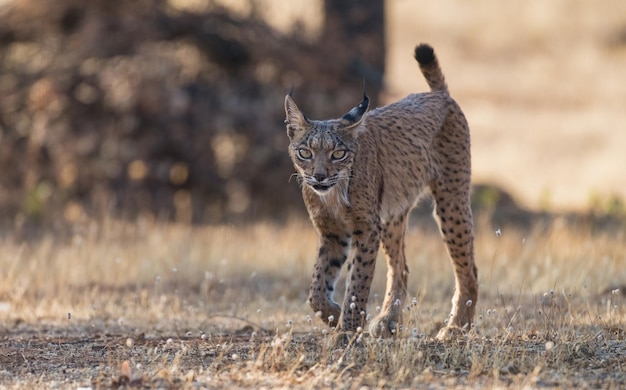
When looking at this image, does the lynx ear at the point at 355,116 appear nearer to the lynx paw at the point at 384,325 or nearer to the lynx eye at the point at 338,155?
the lynx eye at the point at 338,155

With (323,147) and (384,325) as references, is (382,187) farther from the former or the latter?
(384,325)

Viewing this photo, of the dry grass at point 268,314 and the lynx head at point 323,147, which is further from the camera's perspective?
the lynx head at point 323,147

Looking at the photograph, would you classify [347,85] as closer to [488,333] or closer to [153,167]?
[153,167]

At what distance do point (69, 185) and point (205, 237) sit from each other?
2781mm

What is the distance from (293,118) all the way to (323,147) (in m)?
0.31

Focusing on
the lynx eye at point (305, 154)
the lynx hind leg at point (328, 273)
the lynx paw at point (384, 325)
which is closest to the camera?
the lynx eye at point (305, 154)

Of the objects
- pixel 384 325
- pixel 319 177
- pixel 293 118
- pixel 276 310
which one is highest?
pixel 293 118

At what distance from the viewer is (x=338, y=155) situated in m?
6.72

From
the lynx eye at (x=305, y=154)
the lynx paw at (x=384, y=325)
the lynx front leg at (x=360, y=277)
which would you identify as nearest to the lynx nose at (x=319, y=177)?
the lynx eye at (x=305, y=154)

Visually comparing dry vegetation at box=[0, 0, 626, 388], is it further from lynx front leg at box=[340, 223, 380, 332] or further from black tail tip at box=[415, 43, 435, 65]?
black tail tip at box=[415, 43, 435, 65]

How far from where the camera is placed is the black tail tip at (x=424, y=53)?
7.82 m

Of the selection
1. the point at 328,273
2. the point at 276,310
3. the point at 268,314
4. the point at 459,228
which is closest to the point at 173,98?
the point at 276,310

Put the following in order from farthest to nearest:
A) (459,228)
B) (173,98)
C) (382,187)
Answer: (173,98), (459,228), (382,187)

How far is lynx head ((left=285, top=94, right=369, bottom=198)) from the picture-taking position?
6602 mm
